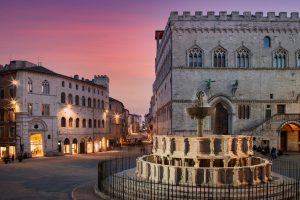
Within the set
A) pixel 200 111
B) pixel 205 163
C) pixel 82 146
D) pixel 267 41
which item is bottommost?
pixel 82 146

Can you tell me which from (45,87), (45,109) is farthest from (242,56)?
(45,109)

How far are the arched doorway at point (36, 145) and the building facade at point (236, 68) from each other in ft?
51.6

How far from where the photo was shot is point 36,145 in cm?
4306

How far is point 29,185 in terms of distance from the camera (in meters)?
20.5

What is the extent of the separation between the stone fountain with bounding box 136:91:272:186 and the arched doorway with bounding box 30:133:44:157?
2843 cm

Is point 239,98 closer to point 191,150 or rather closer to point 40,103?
point 40,103

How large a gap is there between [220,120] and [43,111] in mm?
21273

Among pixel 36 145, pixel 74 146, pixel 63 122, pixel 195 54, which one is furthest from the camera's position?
pixel 74 146

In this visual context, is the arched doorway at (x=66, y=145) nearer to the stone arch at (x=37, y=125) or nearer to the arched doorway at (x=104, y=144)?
the stone arch at (x=37, y=125)

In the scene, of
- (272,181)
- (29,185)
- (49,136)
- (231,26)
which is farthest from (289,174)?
(49,136)

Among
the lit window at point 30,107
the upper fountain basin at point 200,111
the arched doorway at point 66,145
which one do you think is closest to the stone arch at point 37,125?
the lit window at point 30,107

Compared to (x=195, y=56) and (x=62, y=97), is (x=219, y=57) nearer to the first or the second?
(x=195, y=56)

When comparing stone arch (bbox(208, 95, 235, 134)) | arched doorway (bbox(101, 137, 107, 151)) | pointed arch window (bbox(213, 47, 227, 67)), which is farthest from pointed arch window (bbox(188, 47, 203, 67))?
arched doorway (bbox(101, 137, 107, 151))

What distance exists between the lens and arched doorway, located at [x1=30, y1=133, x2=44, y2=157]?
42531mm
